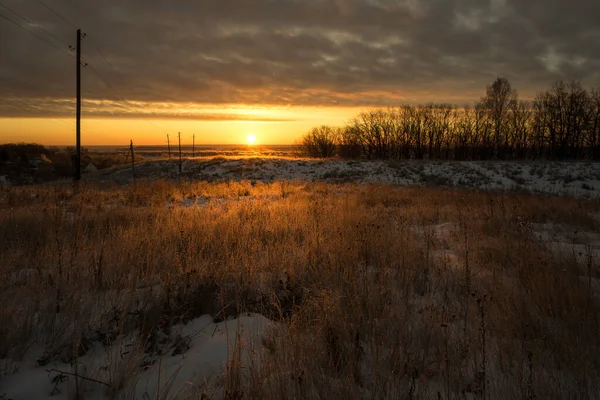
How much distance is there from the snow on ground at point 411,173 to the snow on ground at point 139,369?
20.4 metres

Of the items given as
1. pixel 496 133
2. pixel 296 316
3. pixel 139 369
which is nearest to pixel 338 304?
pixel 296 316

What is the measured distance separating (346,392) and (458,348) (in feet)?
3.91

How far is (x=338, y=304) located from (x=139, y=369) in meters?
1.76

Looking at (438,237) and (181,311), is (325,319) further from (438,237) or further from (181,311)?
(438,237)

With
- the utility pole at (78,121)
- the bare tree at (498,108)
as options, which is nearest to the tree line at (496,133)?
the bare tree at (498,108)

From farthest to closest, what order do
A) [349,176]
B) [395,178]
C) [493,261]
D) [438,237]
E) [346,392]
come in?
[349,176] < [395,178] < [438,237] < [493,261] < [346,392]

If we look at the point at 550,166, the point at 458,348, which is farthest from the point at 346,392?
the point at 550,166

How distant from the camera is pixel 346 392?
199 cm

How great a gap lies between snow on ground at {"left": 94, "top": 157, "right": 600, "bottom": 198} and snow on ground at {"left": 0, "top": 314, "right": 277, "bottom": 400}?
20449 mm

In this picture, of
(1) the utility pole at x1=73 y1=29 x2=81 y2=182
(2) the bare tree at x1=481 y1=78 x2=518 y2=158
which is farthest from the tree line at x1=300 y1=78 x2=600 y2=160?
(1) the utility pole at x1=73 y1=29 x2=81 y2=182

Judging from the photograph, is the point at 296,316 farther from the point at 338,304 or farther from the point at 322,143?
the point at 322,143

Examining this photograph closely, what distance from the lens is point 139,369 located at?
7.56 ft

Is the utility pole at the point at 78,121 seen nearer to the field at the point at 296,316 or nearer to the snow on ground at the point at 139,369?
the field at the point at 296,316

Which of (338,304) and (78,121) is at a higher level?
(78,121)
